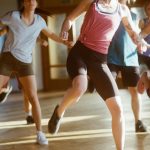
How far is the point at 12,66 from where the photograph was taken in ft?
10.7

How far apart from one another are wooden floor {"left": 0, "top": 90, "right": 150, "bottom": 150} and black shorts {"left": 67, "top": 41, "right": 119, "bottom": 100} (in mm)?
803

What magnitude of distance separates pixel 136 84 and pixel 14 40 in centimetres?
127

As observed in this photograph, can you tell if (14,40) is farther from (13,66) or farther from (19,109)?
(19,109)

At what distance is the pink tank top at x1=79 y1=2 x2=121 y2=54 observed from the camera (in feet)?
8.70

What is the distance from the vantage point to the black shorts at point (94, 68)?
2.68m

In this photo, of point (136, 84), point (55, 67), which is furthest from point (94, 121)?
point (55, 67)

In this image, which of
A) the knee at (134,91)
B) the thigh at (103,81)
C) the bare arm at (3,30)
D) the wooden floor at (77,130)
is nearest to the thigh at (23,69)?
the bare arm at (3,30)

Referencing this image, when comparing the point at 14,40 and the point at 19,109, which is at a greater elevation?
the point at 14,40

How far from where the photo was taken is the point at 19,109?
18.8 feet

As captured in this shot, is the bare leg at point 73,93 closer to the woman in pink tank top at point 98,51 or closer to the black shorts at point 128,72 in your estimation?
the woman in pink tank top at point 98,51

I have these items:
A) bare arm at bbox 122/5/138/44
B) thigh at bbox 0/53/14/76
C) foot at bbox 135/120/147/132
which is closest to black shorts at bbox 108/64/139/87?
foot at bbox 135/120/147/132

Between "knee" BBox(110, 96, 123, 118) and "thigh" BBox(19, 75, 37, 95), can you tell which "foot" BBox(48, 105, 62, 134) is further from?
"knee" BBox(110, 96, 123, 118)

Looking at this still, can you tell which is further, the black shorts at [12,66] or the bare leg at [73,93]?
the black shorts at [12,66]

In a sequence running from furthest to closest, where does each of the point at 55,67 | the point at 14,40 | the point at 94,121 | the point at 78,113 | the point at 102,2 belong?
the point at 55,67
the point at 78,113
the point at 94,121
the point at 14,40
the point at 102,2
